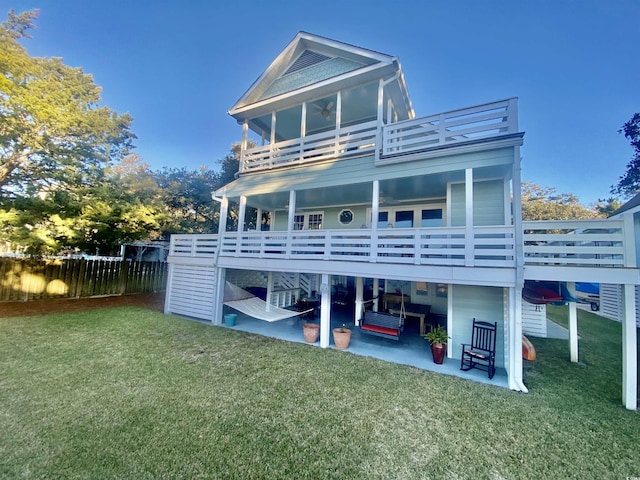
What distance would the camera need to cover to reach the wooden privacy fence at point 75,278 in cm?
1084

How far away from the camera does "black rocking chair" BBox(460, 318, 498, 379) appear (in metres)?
5.80

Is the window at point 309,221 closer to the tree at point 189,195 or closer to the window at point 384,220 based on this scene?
the window at point 384,220

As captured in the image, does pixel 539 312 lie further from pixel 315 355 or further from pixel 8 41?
pixel 8 41

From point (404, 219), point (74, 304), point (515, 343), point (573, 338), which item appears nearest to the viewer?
point (515, 343)

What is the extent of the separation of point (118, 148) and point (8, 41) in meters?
5.22

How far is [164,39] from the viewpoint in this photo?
46.0ft

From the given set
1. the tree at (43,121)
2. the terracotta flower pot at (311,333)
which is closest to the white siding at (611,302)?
the terracotta flower pot at (311,333)

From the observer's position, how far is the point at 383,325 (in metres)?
7.19

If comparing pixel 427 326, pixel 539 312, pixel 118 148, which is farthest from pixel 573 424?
pixel 118 148

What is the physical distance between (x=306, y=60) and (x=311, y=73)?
0.69 m

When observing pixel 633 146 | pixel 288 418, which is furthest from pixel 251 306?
pixel 633 146

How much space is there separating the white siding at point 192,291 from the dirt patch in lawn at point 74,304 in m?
1.65

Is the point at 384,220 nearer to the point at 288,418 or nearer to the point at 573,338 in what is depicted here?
the point at 573,338

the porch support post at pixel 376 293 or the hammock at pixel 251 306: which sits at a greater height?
the porch support post at pixel 376 293
